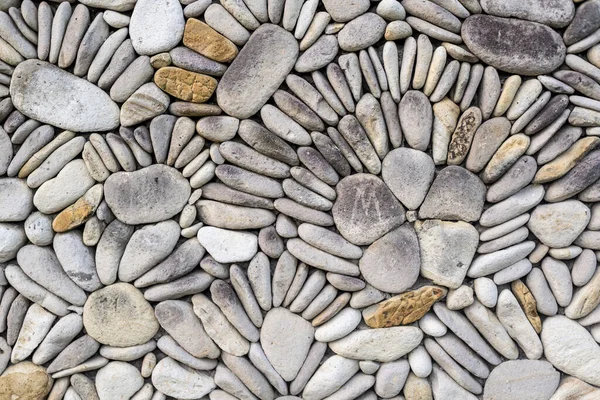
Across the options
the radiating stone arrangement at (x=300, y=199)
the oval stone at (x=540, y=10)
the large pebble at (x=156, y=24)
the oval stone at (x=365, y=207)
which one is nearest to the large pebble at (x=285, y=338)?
the radiating stone arrangement at (x=300, y=199)

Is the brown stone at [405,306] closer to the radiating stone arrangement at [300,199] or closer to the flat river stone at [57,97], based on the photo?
the radiating stone arrangement at [300,199]

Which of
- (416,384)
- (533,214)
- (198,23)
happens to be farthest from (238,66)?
(416,384)

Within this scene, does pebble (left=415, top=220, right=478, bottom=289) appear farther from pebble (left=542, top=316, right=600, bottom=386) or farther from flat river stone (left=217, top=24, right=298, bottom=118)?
flat river stone (left=217, top=24, right=298, bottom=118)

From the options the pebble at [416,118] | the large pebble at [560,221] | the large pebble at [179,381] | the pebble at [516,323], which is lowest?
the large pebble at [179,381]

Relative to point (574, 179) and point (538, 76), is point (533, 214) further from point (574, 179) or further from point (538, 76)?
point (538, 76)

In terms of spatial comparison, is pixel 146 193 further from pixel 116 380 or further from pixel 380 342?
pixel 380 342

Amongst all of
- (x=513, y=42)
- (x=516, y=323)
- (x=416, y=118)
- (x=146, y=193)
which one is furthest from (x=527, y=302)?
(x=146, y=193)
